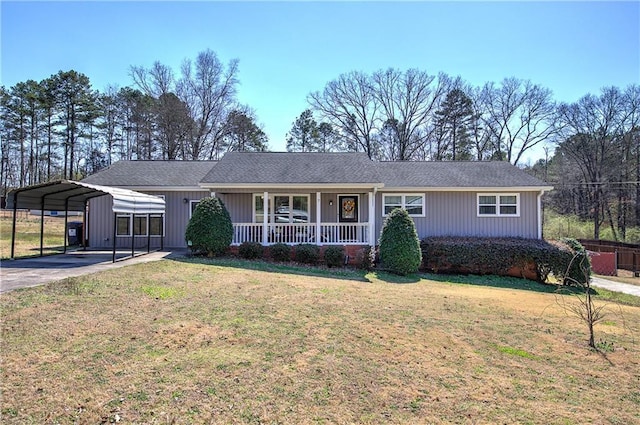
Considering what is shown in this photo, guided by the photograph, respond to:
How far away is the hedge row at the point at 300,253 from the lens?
1199cm

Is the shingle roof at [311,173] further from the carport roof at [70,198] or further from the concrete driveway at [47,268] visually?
the concrete driveway at [47,268]

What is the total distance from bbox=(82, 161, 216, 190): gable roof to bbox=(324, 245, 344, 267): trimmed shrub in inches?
266

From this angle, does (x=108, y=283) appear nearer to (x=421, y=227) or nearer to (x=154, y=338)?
(x=154, y=338)

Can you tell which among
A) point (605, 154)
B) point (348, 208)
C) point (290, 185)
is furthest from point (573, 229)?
point (290, 185)

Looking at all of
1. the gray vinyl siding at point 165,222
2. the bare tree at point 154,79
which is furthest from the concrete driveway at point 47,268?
the bare tree at point 154,79

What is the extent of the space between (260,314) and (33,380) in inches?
115

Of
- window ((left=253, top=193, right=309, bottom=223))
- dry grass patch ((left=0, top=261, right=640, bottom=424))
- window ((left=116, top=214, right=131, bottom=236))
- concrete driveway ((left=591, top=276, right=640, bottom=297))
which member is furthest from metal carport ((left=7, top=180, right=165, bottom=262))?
concrete driveway ((left=591, top=276, right=640, bottom=297))

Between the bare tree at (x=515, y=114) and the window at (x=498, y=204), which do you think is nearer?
the window at (x=498, y=204)

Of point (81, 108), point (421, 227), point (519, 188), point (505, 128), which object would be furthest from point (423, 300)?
point (81, 108)

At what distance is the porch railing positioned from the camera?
43.5 ft

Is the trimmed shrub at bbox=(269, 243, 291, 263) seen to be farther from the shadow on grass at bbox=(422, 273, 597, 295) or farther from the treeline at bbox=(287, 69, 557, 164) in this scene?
the treeline at bbox=(287, 69, 557, 164)

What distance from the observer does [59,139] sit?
106 ft

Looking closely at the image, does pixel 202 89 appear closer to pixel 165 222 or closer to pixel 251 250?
pixel 165 222

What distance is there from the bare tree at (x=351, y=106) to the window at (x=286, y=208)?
20.9m
